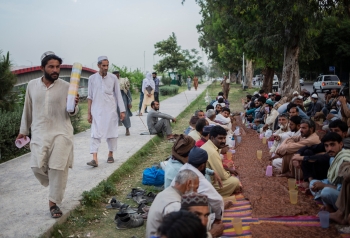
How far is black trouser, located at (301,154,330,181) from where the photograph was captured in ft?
17.1

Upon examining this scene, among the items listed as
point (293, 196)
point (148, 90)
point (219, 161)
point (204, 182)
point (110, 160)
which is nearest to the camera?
point (204, 182)

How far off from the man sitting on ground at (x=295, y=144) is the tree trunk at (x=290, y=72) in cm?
1061

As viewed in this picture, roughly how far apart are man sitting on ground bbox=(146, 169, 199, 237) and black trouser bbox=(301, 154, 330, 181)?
2590 millimetres

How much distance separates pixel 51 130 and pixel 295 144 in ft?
12.2

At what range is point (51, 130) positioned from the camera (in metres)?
4.39

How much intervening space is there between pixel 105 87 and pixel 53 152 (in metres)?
2.72

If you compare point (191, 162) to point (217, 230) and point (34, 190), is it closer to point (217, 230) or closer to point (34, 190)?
point (217, 230)

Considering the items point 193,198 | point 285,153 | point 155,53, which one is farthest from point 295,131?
point 155,53

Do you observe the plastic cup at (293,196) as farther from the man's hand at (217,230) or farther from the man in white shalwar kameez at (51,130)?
the man in white shalwar kameez at (51,130)

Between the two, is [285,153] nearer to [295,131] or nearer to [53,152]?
[295,131]

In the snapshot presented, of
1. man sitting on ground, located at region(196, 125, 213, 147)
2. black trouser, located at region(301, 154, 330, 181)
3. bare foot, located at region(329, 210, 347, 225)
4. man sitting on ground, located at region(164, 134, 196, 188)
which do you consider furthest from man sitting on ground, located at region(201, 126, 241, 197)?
bare foot, located at region(329, 210, 347, 225)

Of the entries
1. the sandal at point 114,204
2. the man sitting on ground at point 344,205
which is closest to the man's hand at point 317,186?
the man sitting on ground at point 344,205

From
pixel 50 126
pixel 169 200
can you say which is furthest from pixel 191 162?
pixel 50 126

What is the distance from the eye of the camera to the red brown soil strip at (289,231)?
13.1 feet
